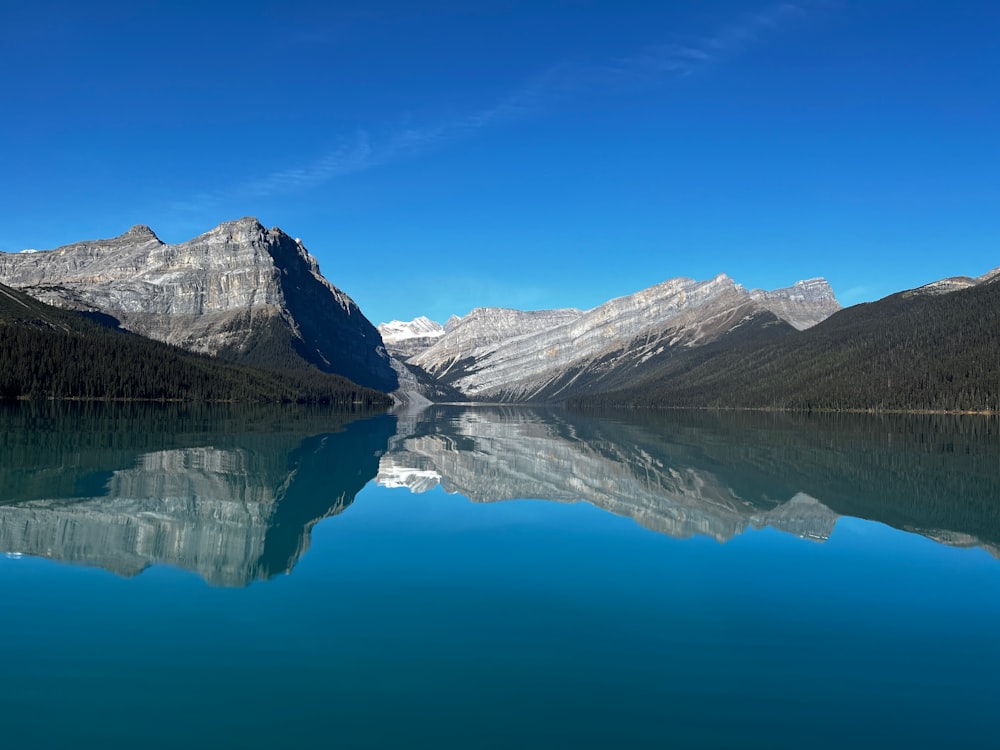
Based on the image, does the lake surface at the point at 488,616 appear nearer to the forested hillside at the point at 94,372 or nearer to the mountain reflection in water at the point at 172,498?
the mountain reflection in water at the point at 172,498

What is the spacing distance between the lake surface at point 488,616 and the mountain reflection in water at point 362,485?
0.27m

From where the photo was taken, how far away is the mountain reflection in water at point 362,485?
2528 centimetres

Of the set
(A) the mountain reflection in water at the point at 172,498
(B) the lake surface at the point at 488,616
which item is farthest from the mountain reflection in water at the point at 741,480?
(A) the mountain reflection in water at the point at 172,498

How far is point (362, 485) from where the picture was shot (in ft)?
142

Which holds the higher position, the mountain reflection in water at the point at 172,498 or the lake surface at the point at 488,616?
the mountain reflection in water at the point at 172,498

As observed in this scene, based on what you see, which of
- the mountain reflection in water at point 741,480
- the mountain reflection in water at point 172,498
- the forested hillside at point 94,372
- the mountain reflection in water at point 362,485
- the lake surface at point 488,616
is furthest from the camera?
the forested hillside at point 94,372

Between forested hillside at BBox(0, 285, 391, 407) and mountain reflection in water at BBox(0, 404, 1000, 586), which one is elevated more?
forested hillside at BBox(0, 285, 391, 407)

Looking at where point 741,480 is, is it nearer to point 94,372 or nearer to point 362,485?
point 362,485

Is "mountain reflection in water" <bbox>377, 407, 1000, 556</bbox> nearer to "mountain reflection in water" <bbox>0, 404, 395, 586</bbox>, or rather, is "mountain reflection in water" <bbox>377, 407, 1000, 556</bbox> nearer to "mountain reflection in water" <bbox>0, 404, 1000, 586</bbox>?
"mountain reflection in water" <bbox>0, 404, 1000, 586</bbox>

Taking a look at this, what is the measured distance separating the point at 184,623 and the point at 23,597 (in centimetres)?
459

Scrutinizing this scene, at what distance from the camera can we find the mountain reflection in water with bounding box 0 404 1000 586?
25.3m

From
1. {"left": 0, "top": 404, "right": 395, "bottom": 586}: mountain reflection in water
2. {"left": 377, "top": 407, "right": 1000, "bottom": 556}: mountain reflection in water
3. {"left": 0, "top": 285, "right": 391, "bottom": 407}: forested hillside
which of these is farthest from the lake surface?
{"left": 0, "top": 285, "right": 391, "bottom": 407}: forested hillside

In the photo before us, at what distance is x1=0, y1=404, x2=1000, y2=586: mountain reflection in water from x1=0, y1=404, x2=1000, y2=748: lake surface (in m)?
0.27

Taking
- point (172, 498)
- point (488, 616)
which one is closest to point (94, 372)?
point (172, 498)
